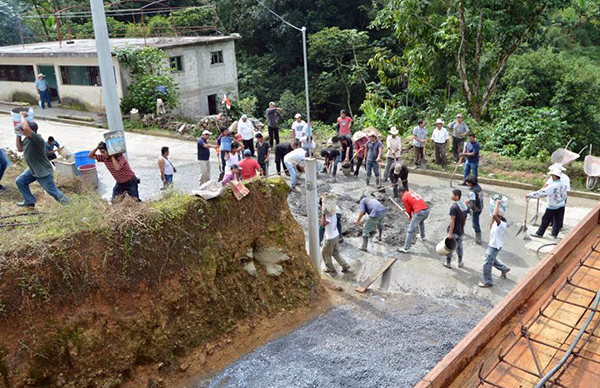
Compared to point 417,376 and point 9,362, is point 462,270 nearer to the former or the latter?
point 417,376

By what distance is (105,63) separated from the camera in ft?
31.3

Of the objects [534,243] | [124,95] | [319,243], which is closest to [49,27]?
[124,95]

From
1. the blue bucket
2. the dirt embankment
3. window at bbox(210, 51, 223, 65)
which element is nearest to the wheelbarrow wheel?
the dirt embankment

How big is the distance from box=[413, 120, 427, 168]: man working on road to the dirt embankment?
6.71 m

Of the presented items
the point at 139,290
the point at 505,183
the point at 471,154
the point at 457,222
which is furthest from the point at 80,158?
the point at 505,183

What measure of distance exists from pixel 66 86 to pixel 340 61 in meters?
14.2

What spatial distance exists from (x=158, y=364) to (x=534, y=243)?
25.6 feet

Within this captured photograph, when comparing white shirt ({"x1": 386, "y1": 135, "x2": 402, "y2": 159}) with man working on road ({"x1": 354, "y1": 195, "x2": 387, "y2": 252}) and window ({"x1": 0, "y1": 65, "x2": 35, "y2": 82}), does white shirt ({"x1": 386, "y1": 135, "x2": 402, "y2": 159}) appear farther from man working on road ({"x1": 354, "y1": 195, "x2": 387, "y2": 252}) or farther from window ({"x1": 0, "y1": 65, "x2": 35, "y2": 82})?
window ({"x1": 0, "y1": 65, "x2": 35, "y2": 82})

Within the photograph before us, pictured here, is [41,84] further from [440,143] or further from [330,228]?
[330,228]

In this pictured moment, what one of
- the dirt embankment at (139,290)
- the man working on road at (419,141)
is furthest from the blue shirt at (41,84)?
the dirt embankment at (139,290)

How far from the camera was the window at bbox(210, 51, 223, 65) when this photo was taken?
26700mm

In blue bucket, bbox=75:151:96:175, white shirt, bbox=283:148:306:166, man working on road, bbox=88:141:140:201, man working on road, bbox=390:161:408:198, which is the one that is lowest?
man working on road, bbox=390:161:408:198

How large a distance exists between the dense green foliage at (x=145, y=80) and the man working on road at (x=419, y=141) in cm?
1101

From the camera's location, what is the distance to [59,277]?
7.42 m
